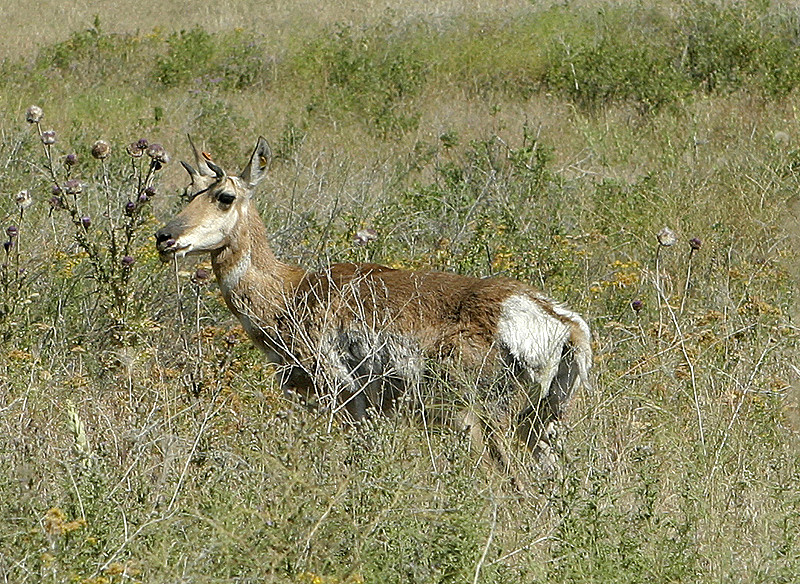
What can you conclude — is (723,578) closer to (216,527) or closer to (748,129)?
(216,527)

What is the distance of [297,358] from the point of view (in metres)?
6.59

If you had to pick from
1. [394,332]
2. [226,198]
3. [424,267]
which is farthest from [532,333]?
[424,267]

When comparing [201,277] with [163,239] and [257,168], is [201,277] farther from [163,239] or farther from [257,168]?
[257,168]

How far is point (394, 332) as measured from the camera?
6418mm

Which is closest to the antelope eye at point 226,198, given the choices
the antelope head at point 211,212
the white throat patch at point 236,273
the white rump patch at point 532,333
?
the antelope head at point 211,212

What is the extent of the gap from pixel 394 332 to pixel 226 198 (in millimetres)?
1393

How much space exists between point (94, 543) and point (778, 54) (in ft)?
43.5

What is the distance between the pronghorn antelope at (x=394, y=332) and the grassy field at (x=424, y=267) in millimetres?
265

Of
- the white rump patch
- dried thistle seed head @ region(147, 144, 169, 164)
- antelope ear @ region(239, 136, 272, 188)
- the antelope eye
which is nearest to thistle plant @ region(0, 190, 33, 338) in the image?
dried thistle seed head @ region(147, 144, 169, 164)

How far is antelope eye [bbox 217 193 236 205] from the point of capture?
710 centimetres

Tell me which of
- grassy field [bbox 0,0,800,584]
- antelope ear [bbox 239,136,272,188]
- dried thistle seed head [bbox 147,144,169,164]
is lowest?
grassy field [bbox 0,0,800,584]

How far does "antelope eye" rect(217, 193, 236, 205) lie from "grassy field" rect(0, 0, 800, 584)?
424 millimetres

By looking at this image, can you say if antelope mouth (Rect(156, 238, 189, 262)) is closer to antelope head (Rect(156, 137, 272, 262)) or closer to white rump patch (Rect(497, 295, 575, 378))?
antelope head (Rect(156, 137, 272, 262))

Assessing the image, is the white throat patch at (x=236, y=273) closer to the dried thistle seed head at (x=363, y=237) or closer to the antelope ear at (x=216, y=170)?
the antelope ear at (x=216, y=170)
